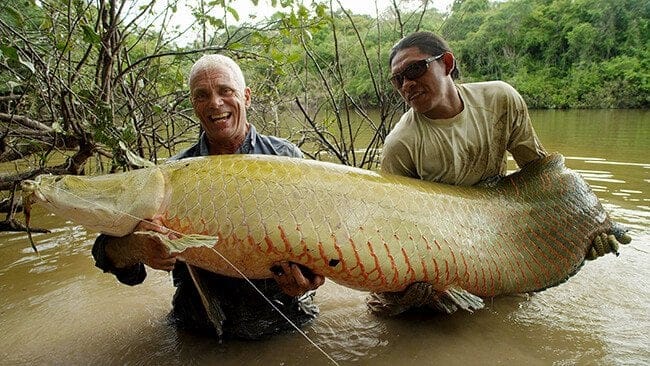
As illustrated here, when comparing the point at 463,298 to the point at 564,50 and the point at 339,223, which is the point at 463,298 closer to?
the point at 339,223

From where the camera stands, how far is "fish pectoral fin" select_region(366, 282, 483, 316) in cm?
222

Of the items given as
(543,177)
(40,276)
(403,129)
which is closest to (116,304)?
(40,276)

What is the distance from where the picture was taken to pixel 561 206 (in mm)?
2639

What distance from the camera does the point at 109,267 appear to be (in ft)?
7.68

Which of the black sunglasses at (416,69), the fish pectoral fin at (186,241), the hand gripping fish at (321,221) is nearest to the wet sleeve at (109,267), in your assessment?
the hand gripping fish at (321,221)

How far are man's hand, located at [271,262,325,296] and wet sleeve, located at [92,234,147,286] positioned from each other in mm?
854

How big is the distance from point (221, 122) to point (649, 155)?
9518mm

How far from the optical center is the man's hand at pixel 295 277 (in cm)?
205

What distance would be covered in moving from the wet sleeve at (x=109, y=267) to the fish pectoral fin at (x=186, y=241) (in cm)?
57

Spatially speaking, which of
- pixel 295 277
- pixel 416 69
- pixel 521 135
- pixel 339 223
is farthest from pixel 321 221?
pixel 521 135

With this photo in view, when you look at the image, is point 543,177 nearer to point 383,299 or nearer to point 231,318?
point 383,299

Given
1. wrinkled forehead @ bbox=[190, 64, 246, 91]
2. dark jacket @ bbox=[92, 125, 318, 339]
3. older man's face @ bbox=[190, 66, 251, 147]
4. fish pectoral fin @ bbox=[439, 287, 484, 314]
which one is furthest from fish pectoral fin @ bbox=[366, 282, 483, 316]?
wrinkled forehead @ bbox=[190, 64, 246, 91]

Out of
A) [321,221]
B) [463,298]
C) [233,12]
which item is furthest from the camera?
[233,12]

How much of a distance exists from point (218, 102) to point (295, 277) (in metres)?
1.15
